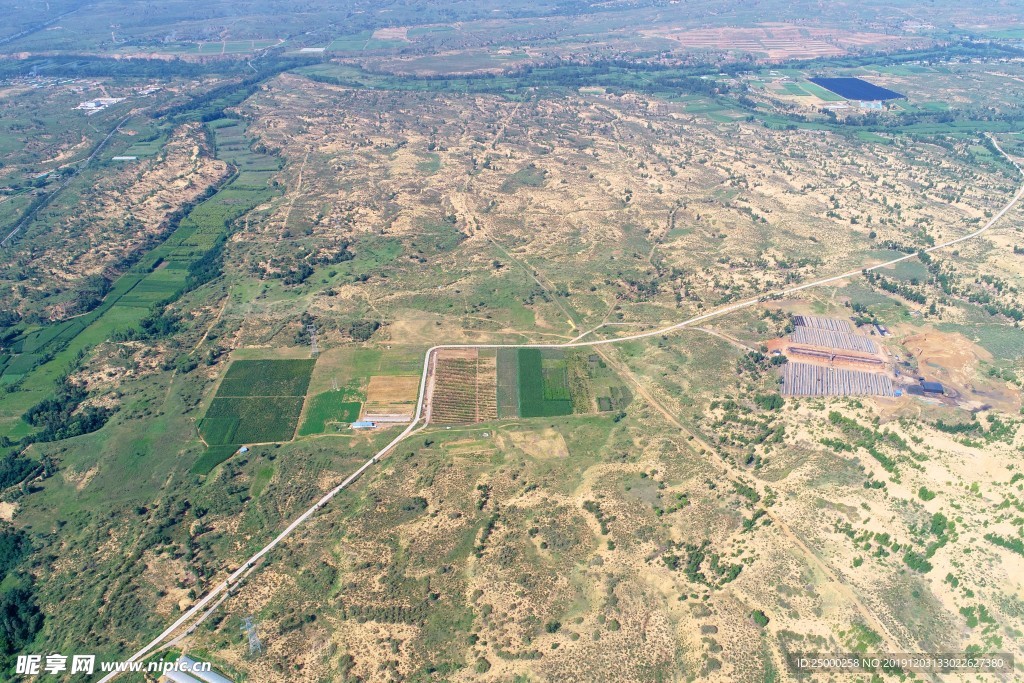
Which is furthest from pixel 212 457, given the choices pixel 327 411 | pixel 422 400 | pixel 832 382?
pixel 832 382

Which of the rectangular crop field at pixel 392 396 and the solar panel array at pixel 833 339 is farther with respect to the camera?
the solar panel array at pixel 833 339

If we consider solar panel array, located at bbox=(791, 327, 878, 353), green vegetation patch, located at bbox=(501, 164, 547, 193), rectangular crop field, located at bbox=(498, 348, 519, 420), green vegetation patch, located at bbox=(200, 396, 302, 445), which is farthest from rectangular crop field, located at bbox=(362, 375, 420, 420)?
green vegetation patch, located at bbox=(501, 164, 547, 193)

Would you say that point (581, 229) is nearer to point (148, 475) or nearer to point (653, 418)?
point (653, 418)

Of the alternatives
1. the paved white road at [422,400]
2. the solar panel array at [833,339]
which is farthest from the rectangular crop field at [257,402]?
the solar panel array at [833,339]

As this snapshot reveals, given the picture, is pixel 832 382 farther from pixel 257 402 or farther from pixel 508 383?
pixel 257 402

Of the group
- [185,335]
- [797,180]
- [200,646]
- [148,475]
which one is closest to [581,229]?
[797,180]

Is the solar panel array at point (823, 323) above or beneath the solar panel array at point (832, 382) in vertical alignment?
above

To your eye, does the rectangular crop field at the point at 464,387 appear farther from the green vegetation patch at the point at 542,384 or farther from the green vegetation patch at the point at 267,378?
the green vegetation patch at the point at 267,378
